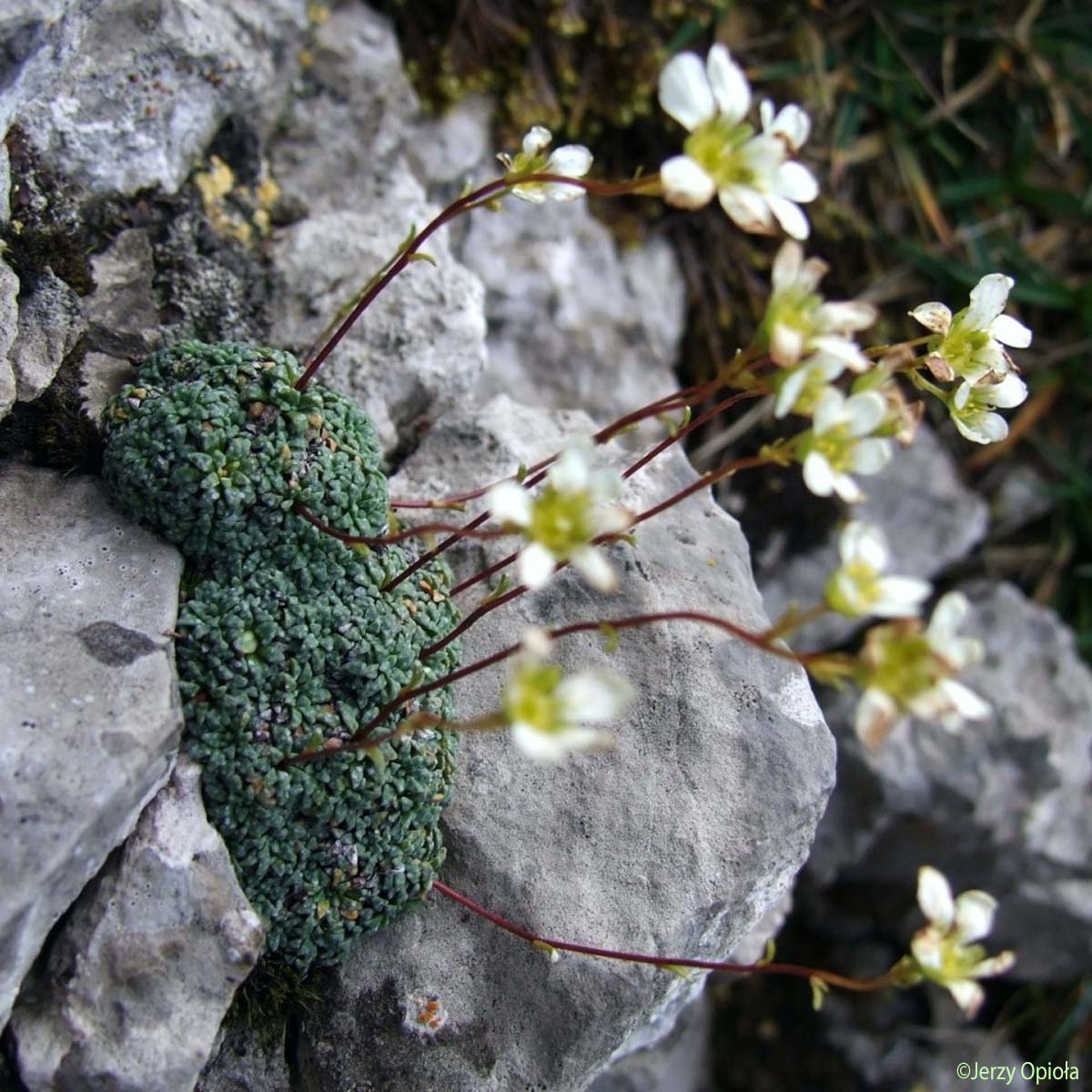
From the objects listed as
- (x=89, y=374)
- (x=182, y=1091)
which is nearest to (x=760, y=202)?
(x=89, y=374)

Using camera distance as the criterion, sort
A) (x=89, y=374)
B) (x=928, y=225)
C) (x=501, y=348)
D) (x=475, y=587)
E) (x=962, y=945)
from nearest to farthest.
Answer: (x=962, y=945) < (x=89, y=374) < (x=475, y=587) < (x=501, y=348) < (x=928, y=225)

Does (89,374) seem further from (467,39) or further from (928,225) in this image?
(928,225)

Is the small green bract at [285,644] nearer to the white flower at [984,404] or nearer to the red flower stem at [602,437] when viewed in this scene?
the red flower stem at [602,437]

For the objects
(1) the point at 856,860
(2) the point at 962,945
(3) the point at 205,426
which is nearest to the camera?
(2) the point at 962,945

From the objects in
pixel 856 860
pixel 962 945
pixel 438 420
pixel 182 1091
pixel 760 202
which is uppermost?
pixel 760 202

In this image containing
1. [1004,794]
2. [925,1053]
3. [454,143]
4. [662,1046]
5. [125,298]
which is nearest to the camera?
[125,298]

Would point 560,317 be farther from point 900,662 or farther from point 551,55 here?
point 900,662

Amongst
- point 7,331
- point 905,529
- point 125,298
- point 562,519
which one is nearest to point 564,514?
point 562,519

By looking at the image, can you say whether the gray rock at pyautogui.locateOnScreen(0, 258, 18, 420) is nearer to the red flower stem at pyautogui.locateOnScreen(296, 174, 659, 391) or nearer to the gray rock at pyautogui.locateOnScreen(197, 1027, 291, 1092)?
the red flower stem at pyautogui.locateOnScreen(296, 174, 659, 391)
